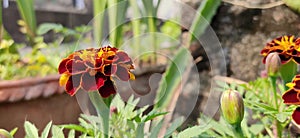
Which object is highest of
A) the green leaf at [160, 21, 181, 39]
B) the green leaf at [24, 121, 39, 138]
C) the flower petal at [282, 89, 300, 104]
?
the green leaf at [160, 21, 181, 39]

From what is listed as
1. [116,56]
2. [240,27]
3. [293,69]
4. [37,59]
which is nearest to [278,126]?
[293,69]

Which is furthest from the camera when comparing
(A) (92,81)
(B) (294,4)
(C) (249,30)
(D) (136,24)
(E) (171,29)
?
(E) (171,29)

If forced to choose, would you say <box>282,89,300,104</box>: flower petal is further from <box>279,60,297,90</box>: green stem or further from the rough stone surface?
the rough stone surface

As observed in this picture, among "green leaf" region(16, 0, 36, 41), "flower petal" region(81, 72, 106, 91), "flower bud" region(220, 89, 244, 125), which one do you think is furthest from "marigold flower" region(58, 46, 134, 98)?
"green leaf" region(16, 0, 36, 41)

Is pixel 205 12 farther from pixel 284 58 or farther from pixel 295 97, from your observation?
pixel 295 97

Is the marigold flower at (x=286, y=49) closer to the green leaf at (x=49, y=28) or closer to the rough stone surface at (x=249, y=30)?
the rough stone surface at (x=249, y=30)

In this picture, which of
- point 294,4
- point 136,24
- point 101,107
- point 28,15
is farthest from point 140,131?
point 28,15
